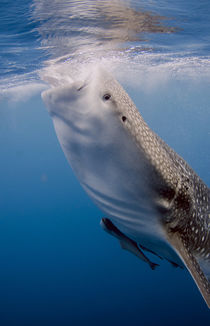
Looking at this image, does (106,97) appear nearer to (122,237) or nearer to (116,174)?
(116,174)

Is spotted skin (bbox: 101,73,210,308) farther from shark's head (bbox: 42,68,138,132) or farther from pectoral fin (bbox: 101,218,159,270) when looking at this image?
pectoral fin (bbox: 101,218,159,270)

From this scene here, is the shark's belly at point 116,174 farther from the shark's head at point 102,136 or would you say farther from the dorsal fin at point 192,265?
the dorsal fin at point 192,265

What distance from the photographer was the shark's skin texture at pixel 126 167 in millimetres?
1762

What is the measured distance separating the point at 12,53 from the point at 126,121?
32.7 feet

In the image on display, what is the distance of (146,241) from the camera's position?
8.43ft

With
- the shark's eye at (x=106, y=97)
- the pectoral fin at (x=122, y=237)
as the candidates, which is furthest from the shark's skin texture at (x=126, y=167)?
the pectoral fin at (x=122, y=237)

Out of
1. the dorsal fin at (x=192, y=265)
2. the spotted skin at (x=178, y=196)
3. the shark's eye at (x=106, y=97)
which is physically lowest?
the dorsal fin at (x=192, y=265)

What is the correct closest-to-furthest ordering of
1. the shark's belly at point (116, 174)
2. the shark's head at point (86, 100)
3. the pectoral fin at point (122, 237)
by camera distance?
the shark's head at point (86, 100) → the shark's belly at point (116, 174) → the pectoral fin at point (122, 237)

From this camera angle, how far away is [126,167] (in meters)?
1.94

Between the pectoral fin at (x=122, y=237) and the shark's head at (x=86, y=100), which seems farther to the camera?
the pectoral fin at (x=122, y=237)

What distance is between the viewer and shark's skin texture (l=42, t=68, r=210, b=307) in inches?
69.4

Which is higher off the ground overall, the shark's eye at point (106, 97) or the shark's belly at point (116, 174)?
the shark's eye at point (106, 97)

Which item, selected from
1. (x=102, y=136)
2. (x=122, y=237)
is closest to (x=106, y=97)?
(x=102, y=136)

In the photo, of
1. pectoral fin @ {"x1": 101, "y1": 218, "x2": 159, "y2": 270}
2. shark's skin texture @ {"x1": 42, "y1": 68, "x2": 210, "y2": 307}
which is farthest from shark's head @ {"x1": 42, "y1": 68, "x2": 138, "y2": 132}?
pectoral fin @ {"x1": 101, "y1": 218, "x2": 159, "y2": 270}
